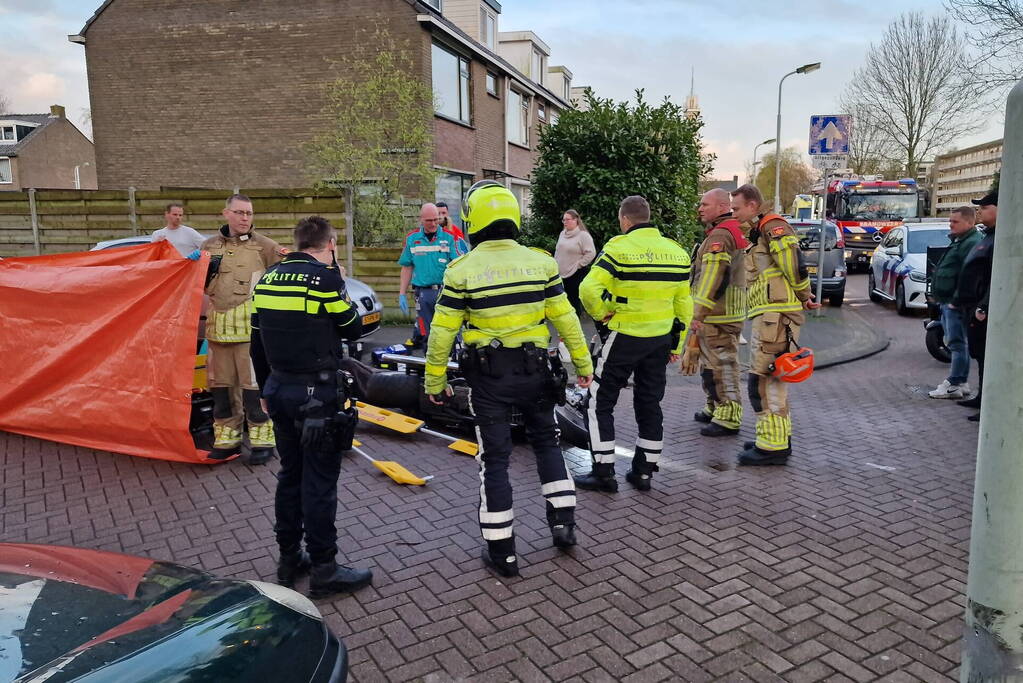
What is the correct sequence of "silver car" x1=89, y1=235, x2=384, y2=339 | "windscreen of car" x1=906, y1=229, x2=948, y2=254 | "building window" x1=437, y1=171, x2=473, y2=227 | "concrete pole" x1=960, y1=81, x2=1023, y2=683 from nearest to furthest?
"concrete pole" x1=960, y1=81, x2=1023, y2=683, "silver car" x1=89, y1=235, x2=384, y2=339, "windscreen of car" x1=906, y1=229, x2=948, y2=254, "building window" x1=437, y1=171, x2=473, y2=227

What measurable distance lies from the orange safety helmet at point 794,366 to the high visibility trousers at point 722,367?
A: 3.08 feet

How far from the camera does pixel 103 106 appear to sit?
21.4 m

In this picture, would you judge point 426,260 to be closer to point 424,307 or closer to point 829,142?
point 424,307

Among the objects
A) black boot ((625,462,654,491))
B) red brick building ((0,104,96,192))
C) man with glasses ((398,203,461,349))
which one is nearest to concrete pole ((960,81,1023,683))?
black boot ((625,462,654,491))

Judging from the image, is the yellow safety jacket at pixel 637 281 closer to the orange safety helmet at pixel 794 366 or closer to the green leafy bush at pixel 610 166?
the orange safety helmet at pixel 794 366

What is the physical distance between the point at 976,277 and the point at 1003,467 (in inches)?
244

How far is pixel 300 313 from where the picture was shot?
12.2ft

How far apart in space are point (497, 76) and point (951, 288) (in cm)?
1938

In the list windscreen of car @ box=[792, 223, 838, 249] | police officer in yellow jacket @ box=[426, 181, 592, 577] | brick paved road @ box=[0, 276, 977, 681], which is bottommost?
brick paved road @ box=[0, 276, 977, 681]

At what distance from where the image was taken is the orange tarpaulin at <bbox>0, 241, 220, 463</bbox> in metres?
5.70

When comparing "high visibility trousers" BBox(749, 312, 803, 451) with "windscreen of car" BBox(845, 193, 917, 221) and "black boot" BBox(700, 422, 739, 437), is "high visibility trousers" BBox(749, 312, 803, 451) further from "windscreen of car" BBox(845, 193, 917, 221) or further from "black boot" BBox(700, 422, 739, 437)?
"windscreen of car" BBox(845, 193, 917, 221)

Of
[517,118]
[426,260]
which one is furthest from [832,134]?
[517,118]

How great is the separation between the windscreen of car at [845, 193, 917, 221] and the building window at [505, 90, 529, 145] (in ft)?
38.0

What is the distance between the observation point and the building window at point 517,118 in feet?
86.8
